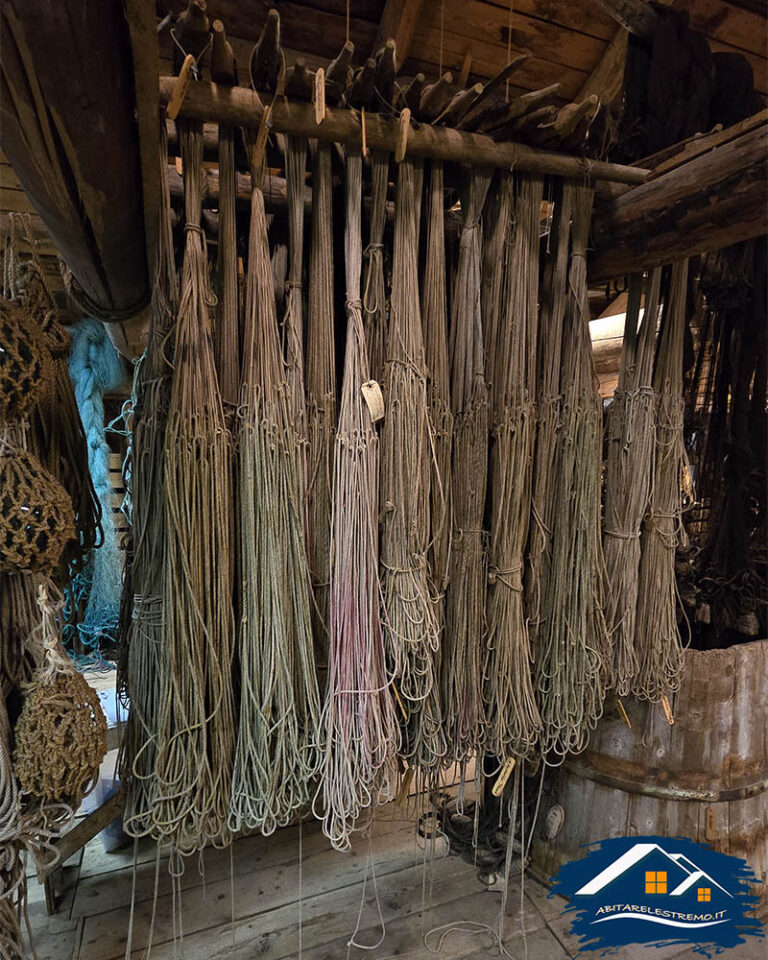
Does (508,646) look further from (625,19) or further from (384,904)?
(625,19)

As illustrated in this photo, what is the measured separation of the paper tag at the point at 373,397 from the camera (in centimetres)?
109

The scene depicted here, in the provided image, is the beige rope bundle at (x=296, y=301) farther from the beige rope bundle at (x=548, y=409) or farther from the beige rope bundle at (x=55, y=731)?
the beige rope bundle at (x=548, y=409)

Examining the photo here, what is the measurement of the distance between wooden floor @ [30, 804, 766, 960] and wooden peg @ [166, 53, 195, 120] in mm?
1618

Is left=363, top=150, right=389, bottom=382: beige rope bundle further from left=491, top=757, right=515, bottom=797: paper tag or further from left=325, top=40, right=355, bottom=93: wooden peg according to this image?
left=491, top=757, right=515, bottom=797: paper tag

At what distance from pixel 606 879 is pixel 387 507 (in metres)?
1.35

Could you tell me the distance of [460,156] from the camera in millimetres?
1177

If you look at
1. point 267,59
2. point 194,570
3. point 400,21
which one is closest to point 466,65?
point 400,21

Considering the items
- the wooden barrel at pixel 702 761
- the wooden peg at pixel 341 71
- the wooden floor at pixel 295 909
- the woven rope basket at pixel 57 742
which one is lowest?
the wooden floor at pixel 295 909

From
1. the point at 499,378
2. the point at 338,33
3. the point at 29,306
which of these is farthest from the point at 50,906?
the point at 338,33

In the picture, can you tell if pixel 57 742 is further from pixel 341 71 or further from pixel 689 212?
pixel 689 212

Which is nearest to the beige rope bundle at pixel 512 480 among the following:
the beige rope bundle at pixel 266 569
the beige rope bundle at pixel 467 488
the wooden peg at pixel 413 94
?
the beige rope bundle at pixel 467 488

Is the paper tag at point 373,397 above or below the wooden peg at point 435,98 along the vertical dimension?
below

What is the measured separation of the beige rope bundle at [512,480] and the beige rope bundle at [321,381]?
411 millimetres

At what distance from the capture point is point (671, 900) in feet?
4.94
